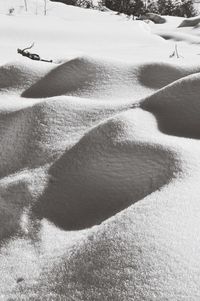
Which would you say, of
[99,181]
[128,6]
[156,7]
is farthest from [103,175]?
[156,7]

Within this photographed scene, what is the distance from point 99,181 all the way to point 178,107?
1.41ft

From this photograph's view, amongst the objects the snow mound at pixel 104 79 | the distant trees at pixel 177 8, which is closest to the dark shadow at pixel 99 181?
the snow mound at pixel 104 79

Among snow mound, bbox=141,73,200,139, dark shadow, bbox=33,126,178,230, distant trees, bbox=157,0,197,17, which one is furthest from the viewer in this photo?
distant trees, bbox=157,0,197,17

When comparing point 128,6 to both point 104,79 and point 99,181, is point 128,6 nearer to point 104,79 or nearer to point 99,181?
point 104,79

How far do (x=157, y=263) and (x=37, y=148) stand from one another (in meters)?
0.67

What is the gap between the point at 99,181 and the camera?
1.29 m

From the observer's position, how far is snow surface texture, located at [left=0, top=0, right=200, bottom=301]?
920 mm

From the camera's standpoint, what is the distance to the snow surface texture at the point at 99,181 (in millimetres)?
920

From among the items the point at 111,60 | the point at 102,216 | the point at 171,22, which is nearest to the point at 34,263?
the point at 102,216

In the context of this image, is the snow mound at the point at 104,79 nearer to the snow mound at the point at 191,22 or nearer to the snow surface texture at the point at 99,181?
the snow surface texture at the point at 99,181

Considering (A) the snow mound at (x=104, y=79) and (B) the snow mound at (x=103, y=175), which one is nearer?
(B) the snow mound at (x=103, y=175)

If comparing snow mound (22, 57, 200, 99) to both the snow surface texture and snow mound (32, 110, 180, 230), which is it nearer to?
the snow surface texture

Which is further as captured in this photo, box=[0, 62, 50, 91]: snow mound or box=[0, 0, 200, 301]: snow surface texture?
box=[0, 62, 50, 91]: snow mound

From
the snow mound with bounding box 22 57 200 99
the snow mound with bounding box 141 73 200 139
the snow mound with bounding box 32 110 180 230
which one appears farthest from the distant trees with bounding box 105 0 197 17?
the snow mound with bounding box 32 110 180 230
